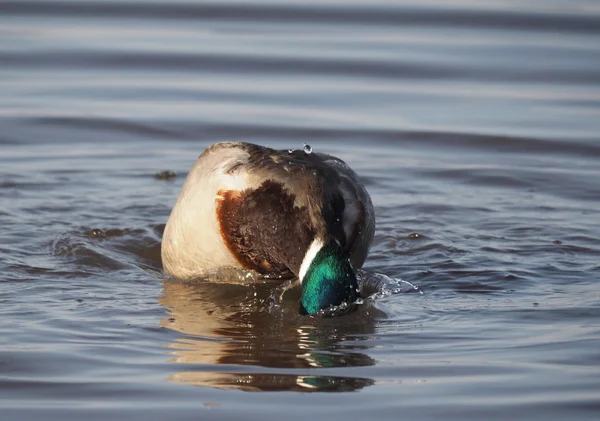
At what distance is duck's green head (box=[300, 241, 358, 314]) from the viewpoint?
5359 millimetres

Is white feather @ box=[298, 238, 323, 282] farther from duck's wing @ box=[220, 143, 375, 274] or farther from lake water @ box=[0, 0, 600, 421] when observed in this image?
lake water @ box=[0, 0, 600, 421]

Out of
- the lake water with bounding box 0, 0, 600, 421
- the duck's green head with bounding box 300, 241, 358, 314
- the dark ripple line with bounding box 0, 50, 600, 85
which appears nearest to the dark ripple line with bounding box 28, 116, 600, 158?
the lake water with bounding box 0, 0, 600, 421

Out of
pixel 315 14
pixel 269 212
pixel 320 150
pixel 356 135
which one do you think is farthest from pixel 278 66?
pixel 269 212

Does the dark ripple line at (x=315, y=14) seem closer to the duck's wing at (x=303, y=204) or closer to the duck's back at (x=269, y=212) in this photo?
the duck's back at (x=269, y=212)

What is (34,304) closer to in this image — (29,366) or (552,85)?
(29,366)

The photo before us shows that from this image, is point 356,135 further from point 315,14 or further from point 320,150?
point 315,14

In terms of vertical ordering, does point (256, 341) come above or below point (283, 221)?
below

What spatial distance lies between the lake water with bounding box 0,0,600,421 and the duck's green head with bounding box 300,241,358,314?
164 millimetres

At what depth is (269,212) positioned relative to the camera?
574 centimetres

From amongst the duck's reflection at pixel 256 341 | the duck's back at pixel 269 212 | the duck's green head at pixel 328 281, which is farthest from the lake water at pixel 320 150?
the duck's back at pixel 269 212

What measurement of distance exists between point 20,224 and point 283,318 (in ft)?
7.21

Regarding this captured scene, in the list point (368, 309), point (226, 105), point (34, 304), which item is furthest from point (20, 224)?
point (226, 105)

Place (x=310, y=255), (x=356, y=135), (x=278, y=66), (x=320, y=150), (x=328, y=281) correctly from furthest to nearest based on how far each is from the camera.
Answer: (x=278, y=66) → (x=356, y=135) → (x=320, y=150) → (x=310, y=255) → (x=328, y=281)

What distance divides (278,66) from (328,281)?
586cm
